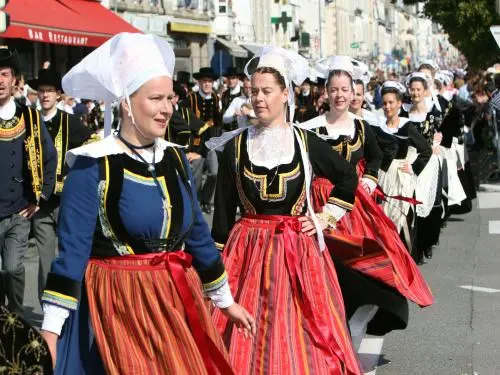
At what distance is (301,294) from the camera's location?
5.85m

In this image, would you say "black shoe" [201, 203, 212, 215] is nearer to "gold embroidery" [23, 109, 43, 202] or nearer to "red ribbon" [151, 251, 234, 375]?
"gold embroidery" [23, 109, 43, 202]

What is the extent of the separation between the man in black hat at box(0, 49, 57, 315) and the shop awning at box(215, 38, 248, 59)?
35.5 m

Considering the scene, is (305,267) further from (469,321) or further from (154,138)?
(469,321)

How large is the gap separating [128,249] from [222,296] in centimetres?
50

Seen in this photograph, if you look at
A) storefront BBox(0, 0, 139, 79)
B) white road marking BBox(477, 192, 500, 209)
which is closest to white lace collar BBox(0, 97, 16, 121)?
white road marking BBox(477, 192, 500, 209)

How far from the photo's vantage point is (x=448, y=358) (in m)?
7.45

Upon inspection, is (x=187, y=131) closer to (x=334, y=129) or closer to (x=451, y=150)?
(x=451, y=150)

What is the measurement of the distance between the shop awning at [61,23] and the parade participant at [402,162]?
503 inches

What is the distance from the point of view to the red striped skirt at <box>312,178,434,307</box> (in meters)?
6.67

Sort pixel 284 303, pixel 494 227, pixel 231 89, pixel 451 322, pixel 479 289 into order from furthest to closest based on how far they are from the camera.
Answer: pixel 231 89 → pixel 494 227 → pixel 479 289 → pixel 451 322 → pixel 284 303

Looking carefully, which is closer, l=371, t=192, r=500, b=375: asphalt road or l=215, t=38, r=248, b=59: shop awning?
l=371, t=192, r=500, b=375: asphalt road

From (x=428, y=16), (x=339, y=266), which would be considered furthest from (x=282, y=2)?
(x=339, y=266)

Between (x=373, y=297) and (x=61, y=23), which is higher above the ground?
(x=61, y=23)

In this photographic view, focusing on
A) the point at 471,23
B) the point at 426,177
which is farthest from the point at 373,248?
the point at 471,23
